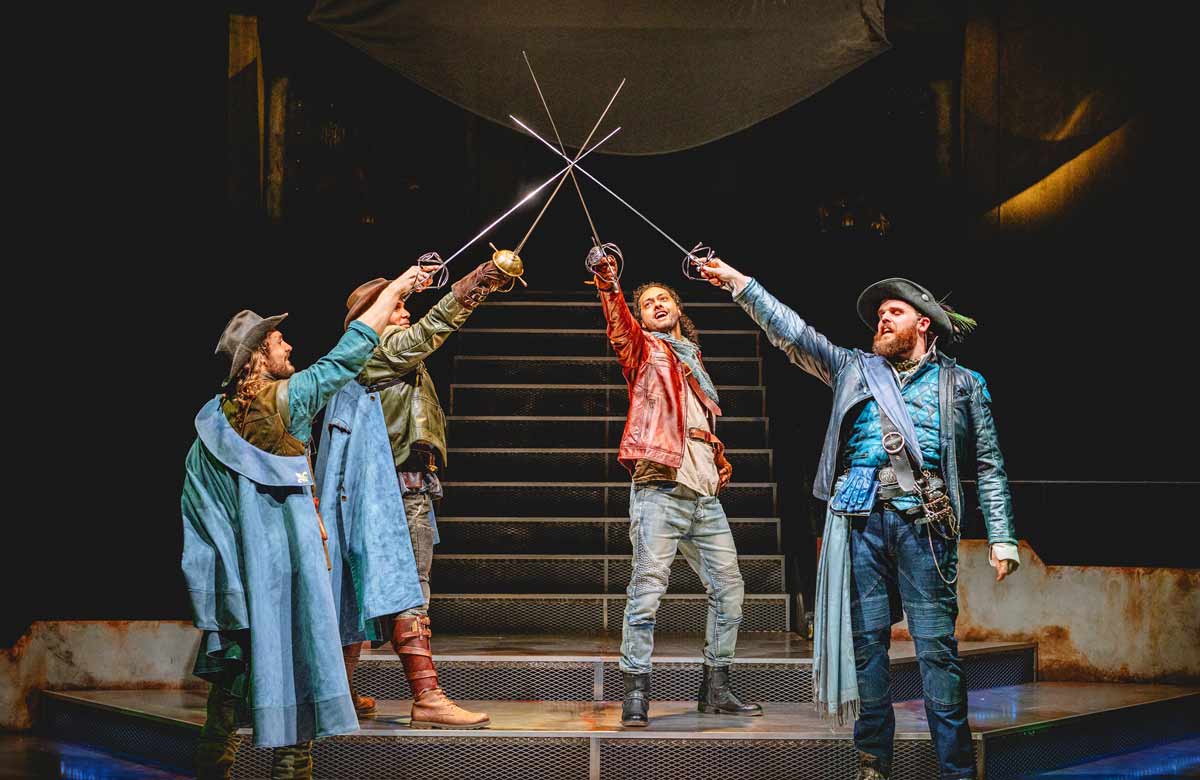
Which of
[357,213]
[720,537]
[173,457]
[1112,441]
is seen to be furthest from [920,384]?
[357,213]

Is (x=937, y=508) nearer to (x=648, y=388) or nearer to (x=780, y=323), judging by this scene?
(x=780, y=323)

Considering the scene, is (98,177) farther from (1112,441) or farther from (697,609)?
(1112,441)

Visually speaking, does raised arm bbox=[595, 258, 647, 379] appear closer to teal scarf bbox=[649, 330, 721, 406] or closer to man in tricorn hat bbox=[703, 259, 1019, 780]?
teal scarf bbox=[649, 330, 721, 406]

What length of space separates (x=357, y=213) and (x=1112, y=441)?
5.21 metres

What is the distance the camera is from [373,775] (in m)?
4.83

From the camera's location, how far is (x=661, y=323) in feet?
17.5

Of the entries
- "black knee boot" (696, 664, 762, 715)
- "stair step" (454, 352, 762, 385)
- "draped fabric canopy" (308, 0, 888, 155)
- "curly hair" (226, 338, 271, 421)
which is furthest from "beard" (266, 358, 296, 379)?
"stair step" (454, 352, 762, 385)

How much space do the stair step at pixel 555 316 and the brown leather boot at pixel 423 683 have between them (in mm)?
4422

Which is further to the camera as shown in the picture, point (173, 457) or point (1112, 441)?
point (1112, 441)

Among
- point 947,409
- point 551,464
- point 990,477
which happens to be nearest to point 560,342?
point 551,464

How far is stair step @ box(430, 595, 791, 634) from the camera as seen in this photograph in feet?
21.6

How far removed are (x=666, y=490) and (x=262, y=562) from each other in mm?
1768

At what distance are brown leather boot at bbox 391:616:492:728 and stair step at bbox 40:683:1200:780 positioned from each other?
7 centimetres

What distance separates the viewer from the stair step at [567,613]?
6.59 m
